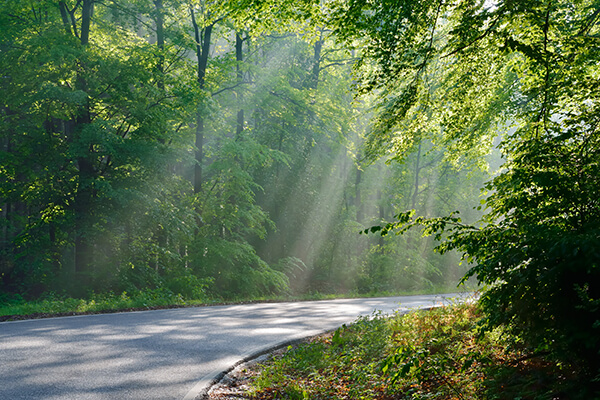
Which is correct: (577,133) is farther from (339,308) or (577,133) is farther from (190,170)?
(190,170)

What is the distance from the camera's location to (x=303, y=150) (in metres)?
25.6

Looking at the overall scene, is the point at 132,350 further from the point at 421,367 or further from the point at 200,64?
the point at 200,64

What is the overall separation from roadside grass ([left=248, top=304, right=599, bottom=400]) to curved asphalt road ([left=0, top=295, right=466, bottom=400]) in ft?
3.04

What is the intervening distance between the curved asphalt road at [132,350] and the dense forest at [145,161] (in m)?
6.47

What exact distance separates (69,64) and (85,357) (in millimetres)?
12119

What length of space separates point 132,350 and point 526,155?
6314 millimetres

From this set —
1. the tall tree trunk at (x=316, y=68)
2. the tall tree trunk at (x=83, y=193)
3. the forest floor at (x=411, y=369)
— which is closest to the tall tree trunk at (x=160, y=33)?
the tall tree trunk at (x=83, y=193)

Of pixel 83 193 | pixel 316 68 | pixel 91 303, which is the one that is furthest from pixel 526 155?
pixel 316 68

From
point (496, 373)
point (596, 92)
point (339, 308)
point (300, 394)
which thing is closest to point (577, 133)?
point (596, 92)

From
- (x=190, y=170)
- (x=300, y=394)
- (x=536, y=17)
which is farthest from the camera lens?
(x=190, y=170)

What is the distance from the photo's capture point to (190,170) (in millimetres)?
25375

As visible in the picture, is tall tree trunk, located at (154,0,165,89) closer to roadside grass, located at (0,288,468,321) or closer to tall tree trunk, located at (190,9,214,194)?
tall tree trunk, located at (190,9,214,194)

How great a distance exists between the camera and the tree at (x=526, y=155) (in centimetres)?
361

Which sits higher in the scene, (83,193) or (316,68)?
(316,68)
